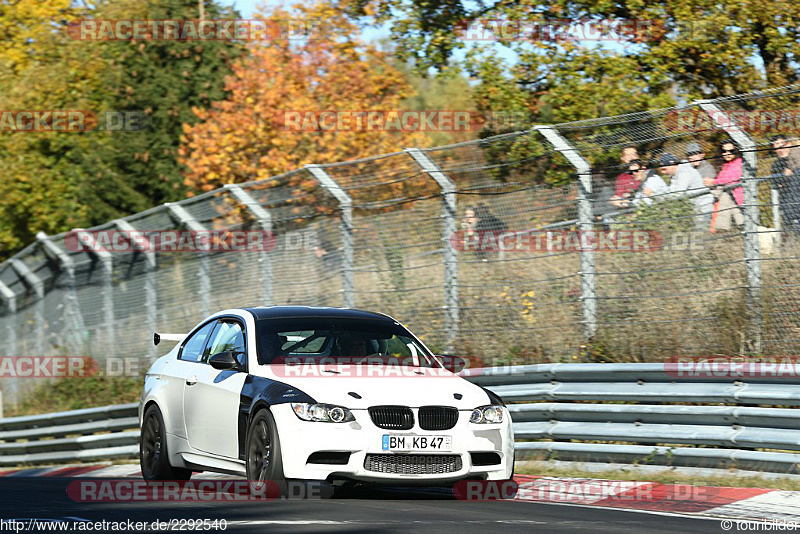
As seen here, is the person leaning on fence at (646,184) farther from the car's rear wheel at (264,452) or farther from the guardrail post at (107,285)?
the guardrail post at (107,285)

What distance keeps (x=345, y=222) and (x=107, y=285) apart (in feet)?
22.1

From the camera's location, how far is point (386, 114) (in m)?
36.1

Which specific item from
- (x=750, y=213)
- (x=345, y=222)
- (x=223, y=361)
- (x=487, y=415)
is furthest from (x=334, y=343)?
(x=345, y=222)

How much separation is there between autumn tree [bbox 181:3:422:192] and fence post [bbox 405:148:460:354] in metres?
20.1

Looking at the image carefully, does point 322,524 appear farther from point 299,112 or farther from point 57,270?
point 299,112

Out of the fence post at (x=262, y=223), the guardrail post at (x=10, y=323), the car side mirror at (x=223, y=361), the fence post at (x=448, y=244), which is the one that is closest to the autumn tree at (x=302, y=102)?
the guardrail post at (x=10, y=323)

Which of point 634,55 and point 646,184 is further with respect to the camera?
point 634,55

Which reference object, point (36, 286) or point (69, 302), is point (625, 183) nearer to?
point (69, 302)

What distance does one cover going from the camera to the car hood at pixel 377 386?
31.2 feet

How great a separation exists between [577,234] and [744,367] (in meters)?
3.21

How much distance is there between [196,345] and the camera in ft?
38.2

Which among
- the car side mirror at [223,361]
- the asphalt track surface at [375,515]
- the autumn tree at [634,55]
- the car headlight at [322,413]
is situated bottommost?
the asphalt track surface at [375,515]

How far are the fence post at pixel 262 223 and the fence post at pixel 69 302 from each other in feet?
18.0

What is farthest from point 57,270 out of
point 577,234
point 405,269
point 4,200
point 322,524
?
point 4,200
